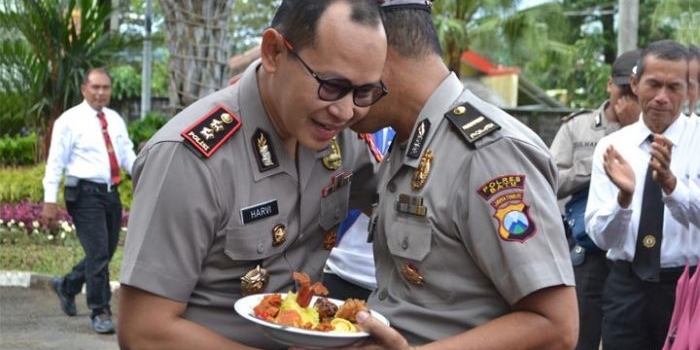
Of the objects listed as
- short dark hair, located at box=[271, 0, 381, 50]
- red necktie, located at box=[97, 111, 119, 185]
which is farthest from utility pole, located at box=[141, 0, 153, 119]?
short dark hair, located at box=[271, 0, 381, 50]

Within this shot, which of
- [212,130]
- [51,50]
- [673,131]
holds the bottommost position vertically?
[51,50]

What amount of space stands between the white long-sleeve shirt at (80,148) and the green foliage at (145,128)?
616 centimetres

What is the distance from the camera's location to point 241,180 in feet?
10.2

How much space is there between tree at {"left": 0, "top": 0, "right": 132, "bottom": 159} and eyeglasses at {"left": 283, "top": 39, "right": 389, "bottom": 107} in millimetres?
14268

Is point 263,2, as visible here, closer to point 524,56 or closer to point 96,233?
point 524,56

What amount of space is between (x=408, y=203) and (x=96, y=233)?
21.2 feet

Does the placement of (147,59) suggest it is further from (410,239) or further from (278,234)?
(410,239)

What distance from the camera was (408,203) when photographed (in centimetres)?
315

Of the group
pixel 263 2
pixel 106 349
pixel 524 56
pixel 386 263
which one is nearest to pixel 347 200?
pixel 386 263

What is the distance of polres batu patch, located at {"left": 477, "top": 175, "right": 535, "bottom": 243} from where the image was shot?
9.73ft

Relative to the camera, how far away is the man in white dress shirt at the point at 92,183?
9.31 metres

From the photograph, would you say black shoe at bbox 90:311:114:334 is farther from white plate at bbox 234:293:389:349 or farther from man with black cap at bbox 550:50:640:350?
white plate at bbox 234:293:389:349

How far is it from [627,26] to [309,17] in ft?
30.5

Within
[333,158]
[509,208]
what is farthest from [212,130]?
[509,208]
